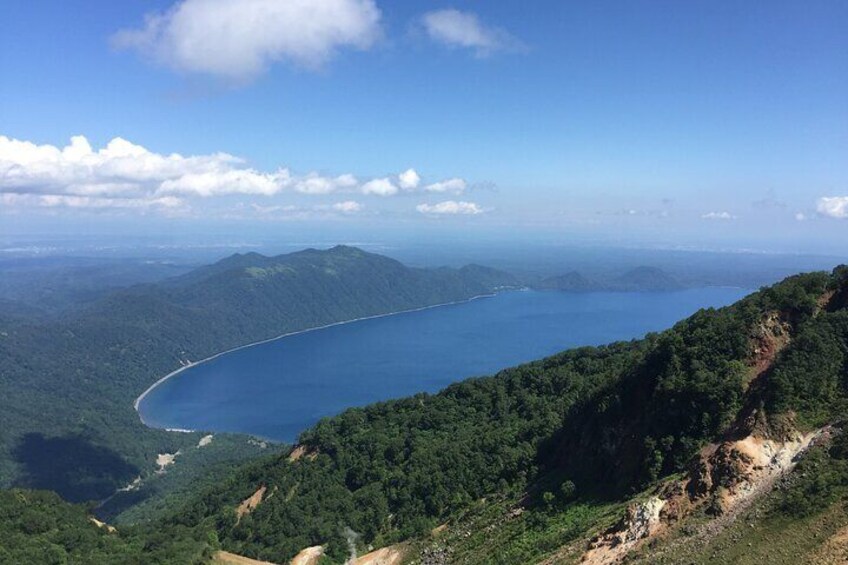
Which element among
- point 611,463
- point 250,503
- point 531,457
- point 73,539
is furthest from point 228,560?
point 611,463

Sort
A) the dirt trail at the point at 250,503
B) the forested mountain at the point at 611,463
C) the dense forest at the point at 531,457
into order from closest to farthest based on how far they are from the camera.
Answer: the forested mountain at the point at 611,463 → the dense forest at the point at 531,457 → the dirt trail at the point at 250,503

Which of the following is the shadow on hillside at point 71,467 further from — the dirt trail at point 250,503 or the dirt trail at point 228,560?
the dirt trail at point 228,560

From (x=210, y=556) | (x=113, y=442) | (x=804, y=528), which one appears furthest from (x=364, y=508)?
(x=113, y=442)

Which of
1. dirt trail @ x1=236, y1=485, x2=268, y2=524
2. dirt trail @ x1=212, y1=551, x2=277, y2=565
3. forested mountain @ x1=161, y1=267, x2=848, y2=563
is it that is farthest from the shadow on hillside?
dirt trail @ x1=212, y1=551, x2=277, y2=565

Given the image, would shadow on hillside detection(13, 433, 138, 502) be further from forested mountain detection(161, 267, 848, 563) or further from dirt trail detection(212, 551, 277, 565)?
dirt trail detection(212, 551, 277, 565)

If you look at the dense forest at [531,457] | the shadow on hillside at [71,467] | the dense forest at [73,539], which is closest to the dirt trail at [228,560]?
the dense forest at [73,539]

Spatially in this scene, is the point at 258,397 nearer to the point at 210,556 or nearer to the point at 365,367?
the point at 365,367
